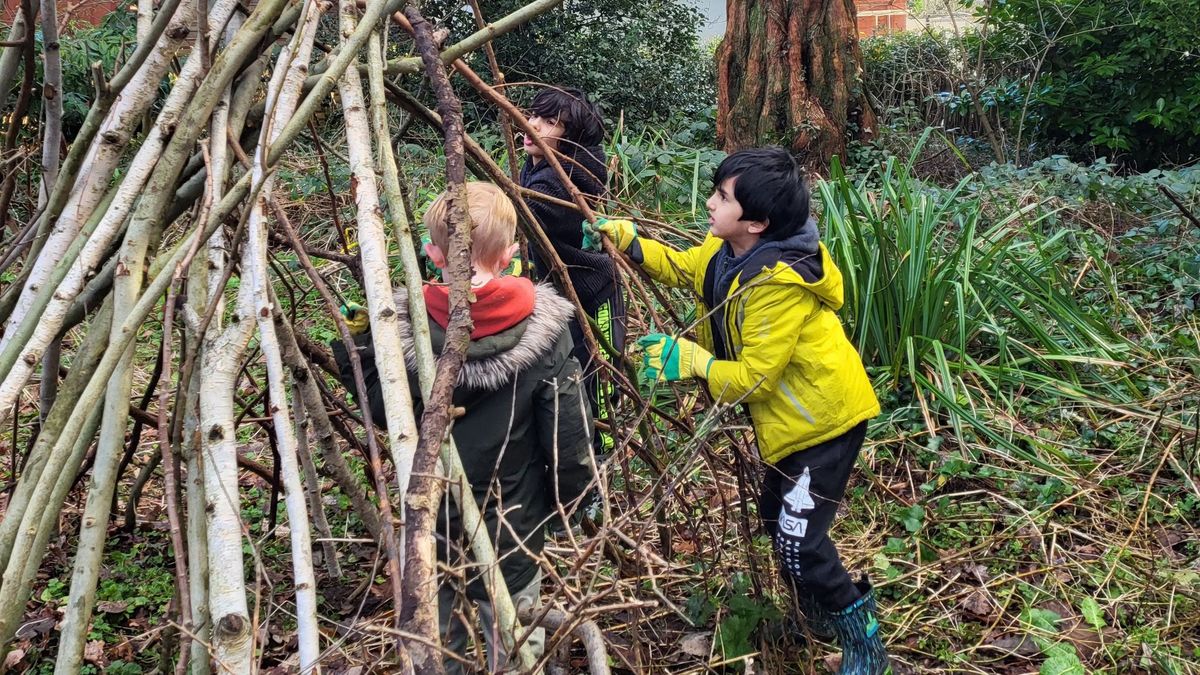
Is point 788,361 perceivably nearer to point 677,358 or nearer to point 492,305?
point 677,358

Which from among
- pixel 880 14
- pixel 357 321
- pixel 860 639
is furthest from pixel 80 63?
pixel 880 14

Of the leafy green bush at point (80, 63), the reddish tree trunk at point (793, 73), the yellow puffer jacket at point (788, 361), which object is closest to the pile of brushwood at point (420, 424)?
the yellow puffer jacket at point (788, 361)

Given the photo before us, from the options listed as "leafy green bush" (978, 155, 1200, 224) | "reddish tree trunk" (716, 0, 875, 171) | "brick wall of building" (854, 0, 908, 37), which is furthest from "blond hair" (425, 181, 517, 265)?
"brick wall of building" (854, 0, 908, 37)

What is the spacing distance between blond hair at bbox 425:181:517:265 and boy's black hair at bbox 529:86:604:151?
149 centimetres

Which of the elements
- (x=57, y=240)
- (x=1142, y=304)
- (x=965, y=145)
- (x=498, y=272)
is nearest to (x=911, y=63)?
(x=965, y=145)

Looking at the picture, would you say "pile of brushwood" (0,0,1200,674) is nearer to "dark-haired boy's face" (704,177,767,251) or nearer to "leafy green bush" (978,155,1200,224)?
"leafy green bush" (978,155,1200,224)

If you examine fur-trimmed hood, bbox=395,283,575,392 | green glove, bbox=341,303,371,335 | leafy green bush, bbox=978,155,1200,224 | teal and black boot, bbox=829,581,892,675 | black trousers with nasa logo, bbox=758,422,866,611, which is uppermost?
green glove, bbox=341,303,371,335

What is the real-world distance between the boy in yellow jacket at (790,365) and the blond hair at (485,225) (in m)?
0.32

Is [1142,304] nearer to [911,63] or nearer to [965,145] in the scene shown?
[965,145]

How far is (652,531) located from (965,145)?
5.84 metres

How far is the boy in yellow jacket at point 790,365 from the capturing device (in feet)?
7.48

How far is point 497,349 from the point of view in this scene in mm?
1971

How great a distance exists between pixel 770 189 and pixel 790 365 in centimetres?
45

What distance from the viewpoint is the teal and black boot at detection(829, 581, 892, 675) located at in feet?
8.05
